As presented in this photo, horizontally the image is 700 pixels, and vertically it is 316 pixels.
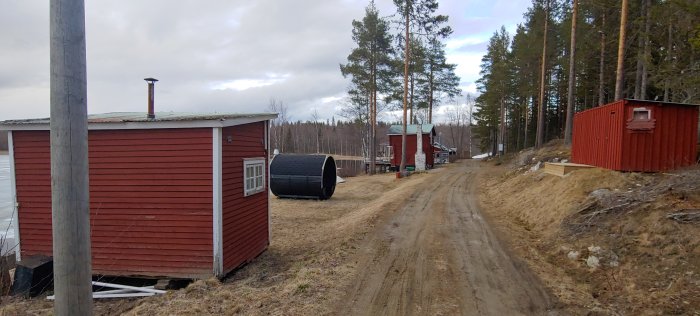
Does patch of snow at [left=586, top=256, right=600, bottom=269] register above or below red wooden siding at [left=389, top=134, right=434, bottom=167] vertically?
below

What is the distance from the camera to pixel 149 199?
A: 26.4 ft

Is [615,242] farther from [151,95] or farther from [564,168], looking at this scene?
[151,95]

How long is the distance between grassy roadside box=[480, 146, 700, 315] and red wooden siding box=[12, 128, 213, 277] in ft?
20.0

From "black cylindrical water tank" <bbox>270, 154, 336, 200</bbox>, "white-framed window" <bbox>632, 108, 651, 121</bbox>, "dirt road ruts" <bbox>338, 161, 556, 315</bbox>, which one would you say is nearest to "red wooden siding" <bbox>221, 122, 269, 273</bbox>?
"dirt road ruts" <bbox>338, 161, 556, 315</bbox>

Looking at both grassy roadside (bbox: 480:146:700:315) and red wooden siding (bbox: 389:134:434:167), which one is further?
red wooden siding (bbox: 389:134:434:167)

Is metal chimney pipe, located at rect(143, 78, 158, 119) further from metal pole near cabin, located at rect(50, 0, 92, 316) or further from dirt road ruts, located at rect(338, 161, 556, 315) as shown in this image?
metal pole near cabin, located at rect(50, 0, 92, 316)

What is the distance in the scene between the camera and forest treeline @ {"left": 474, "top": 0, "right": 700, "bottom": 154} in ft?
46.0

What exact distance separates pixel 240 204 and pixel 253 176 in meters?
0.92

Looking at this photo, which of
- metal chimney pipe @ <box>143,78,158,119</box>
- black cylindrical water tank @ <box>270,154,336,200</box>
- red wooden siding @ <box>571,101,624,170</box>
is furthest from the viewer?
black cylindrical water tank @ <box>270,154,336,200</box>

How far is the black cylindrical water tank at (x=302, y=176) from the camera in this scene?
18344 millimetres

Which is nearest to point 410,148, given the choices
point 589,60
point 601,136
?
point 589,60

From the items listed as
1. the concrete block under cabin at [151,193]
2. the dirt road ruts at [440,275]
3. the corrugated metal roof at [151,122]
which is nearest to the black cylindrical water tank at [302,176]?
the dirt road ruts at [440,275]

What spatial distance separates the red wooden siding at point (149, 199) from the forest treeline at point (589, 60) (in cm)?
1114

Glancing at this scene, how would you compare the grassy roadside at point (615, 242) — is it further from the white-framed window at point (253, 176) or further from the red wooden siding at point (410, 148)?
the red wooden siding at point (410, 148)
